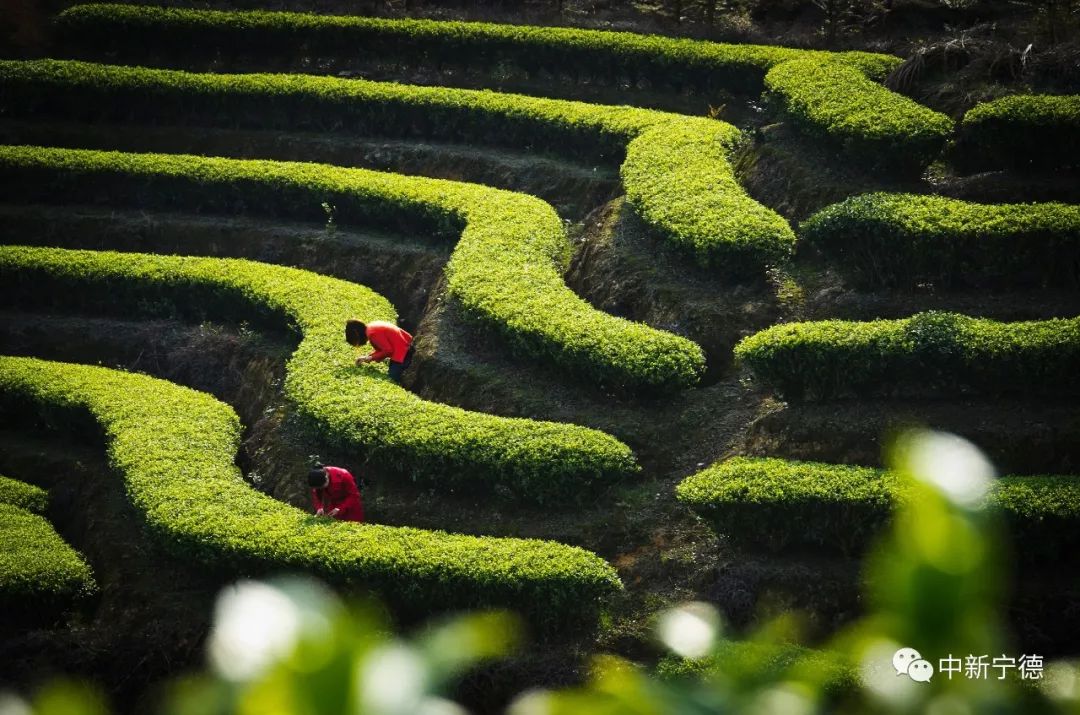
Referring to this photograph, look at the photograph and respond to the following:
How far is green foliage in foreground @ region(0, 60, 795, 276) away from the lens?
14.7 m

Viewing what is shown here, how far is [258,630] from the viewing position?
101 cm

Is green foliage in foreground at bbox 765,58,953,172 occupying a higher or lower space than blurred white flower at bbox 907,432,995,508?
higher

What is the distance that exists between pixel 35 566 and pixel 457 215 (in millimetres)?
7416

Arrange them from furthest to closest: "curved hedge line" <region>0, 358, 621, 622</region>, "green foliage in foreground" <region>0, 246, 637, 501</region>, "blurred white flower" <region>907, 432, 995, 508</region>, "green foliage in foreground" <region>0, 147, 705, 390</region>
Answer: "green foliage in foreground" <region>0, 147, 705, 390</region>, "green foliage in foreground" <region>0, 246, 637, 501</region>, "curved hedge line" <region>0, 358, 621, 622</region>, "blurred white flower" <region>907, 432, 995, 508</region>

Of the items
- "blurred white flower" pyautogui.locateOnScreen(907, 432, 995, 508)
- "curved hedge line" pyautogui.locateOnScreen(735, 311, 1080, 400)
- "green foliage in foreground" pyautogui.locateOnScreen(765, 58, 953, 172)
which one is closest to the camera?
"blurred white flower" pyautogui.locateOnScreen(907, 432, 995, 508)

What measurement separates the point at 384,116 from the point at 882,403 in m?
11.2

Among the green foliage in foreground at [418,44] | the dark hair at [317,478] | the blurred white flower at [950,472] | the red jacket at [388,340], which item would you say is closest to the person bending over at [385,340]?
the red jacket at [388,340]

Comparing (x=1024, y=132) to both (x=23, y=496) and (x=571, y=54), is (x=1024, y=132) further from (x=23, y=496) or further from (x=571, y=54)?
(x=23, y=496)

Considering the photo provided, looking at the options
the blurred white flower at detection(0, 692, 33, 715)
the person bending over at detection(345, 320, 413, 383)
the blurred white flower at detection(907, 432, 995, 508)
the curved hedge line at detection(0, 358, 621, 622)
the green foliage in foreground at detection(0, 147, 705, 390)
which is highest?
the blurred white flower at detection(907, 432, 995, 508)

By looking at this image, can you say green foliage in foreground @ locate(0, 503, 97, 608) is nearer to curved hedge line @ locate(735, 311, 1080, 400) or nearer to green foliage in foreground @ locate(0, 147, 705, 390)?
green foliage in foreground @ locate(0, 147, 705, 390)

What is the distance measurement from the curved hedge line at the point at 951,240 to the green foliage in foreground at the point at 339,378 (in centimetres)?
374

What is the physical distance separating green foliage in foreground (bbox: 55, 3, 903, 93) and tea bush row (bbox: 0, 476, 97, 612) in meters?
12.2

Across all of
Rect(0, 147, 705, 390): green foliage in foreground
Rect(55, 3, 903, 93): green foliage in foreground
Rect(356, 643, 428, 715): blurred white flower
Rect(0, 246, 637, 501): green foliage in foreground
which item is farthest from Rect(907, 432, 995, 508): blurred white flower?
Rect(55, 3, 903, 93): green foliage in foreground

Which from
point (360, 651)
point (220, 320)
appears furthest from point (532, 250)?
point (360, 651)
